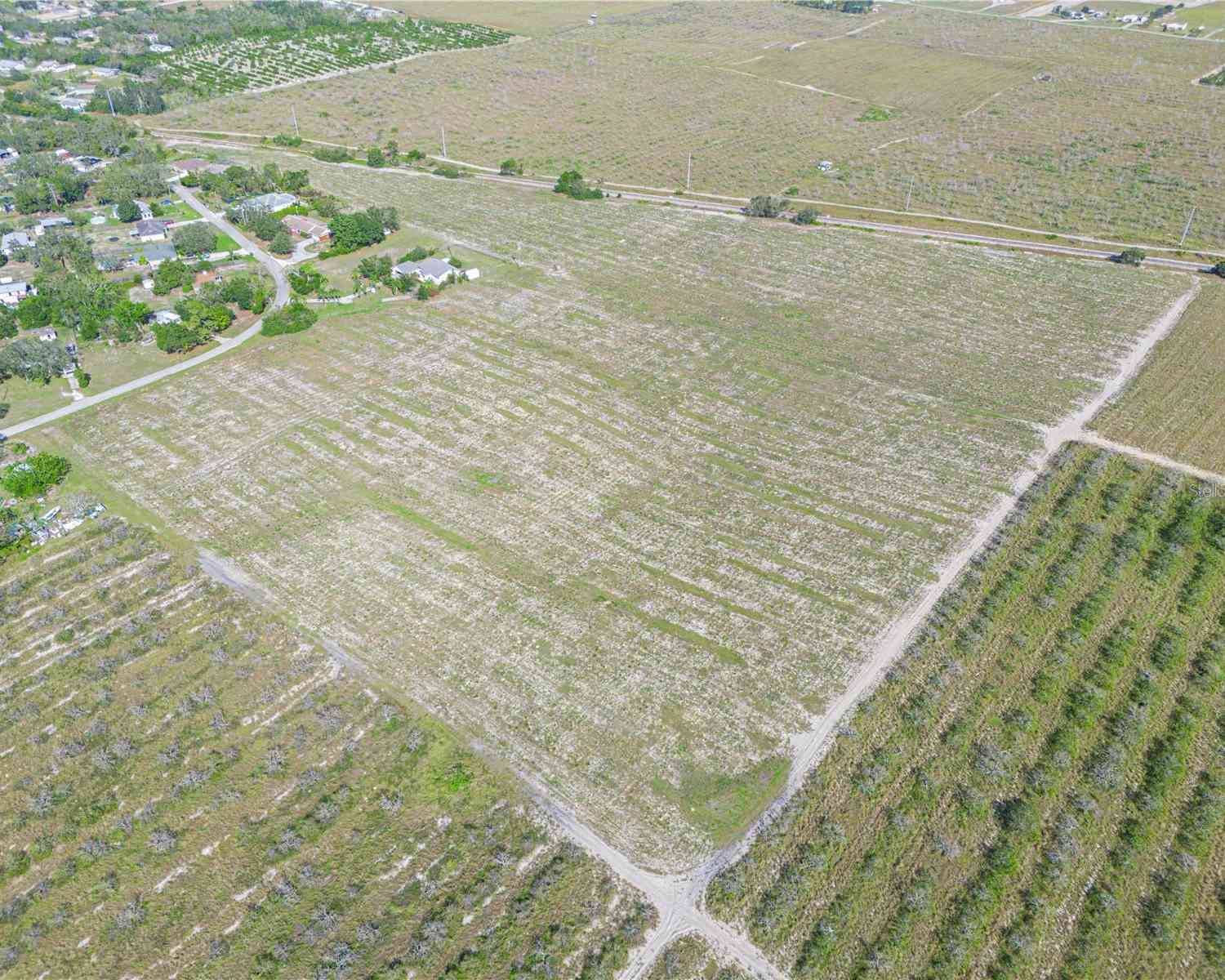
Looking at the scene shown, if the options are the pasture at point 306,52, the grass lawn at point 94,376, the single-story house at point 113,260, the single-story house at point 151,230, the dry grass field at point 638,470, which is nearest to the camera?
the dry grass field at point 638,470

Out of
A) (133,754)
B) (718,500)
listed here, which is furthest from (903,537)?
(133,754)

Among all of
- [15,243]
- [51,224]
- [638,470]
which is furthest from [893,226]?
[51,224]

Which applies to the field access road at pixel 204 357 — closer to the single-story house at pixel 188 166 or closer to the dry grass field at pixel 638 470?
the dry grass field at pixel 638 470

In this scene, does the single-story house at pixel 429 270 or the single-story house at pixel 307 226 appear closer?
the single-story house at pixel 429 270

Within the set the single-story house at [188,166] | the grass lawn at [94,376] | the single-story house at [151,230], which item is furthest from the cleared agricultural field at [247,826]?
the single-story house at [188,166]

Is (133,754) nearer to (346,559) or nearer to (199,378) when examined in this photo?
(346,559)

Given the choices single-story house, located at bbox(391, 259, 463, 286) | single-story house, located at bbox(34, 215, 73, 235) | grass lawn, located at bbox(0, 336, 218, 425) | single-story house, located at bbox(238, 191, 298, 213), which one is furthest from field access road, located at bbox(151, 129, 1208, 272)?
grass lawn, located at bbox(0, 336, 218, 425)
